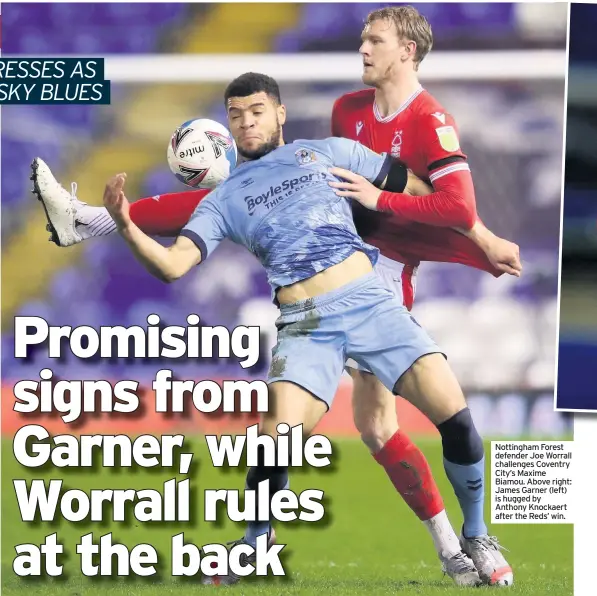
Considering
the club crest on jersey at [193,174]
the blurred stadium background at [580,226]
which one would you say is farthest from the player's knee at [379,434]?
the club crest on jersey at [193,174]

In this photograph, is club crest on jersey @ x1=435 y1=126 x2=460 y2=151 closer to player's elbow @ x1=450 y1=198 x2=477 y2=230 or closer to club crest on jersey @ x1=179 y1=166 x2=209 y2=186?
player's elbow @ x1=450 y1=198 x2=477 y2=230

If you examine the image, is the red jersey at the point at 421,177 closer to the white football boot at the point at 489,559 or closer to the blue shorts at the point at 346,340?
the blue shorts at the point at 346,340

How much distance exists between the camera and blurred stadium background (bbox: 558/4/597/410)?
448cm

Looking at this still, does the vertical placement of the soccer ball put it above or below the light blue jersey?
above

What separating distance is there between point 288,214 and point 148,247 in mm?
663

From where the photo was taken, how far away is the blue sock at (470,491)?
4230 mm

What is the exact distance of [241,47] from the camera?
4461mm

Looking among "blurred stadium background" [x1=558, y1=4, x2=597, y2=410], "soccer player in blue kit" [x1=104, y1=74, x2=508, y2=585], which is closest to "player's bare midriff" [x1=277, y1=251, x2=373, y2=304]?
"soccer player in blue kit" [x1=104, y1=74, x2=508, y2=585]

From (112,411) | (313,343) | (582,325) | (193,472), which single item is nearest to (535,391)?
(582,325)

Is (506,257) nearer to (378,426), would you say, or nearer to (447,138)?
(447,138)

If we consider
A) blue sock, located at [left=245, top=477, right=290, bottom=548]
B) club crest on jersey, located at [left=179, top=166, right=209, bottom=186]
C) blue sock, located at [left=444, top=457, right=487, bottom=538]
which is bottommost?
blue sock, located at [left=245, top=477, right=290, bottom=548]

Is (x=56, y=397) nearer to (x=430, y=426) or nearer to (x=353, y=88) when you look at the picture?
(x=430, y=426)

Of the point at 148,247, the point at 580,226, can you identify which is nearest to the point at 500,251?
the point at 580,226

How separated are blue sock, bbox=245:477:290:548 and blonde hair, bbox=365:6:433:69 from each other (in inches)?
84.4
